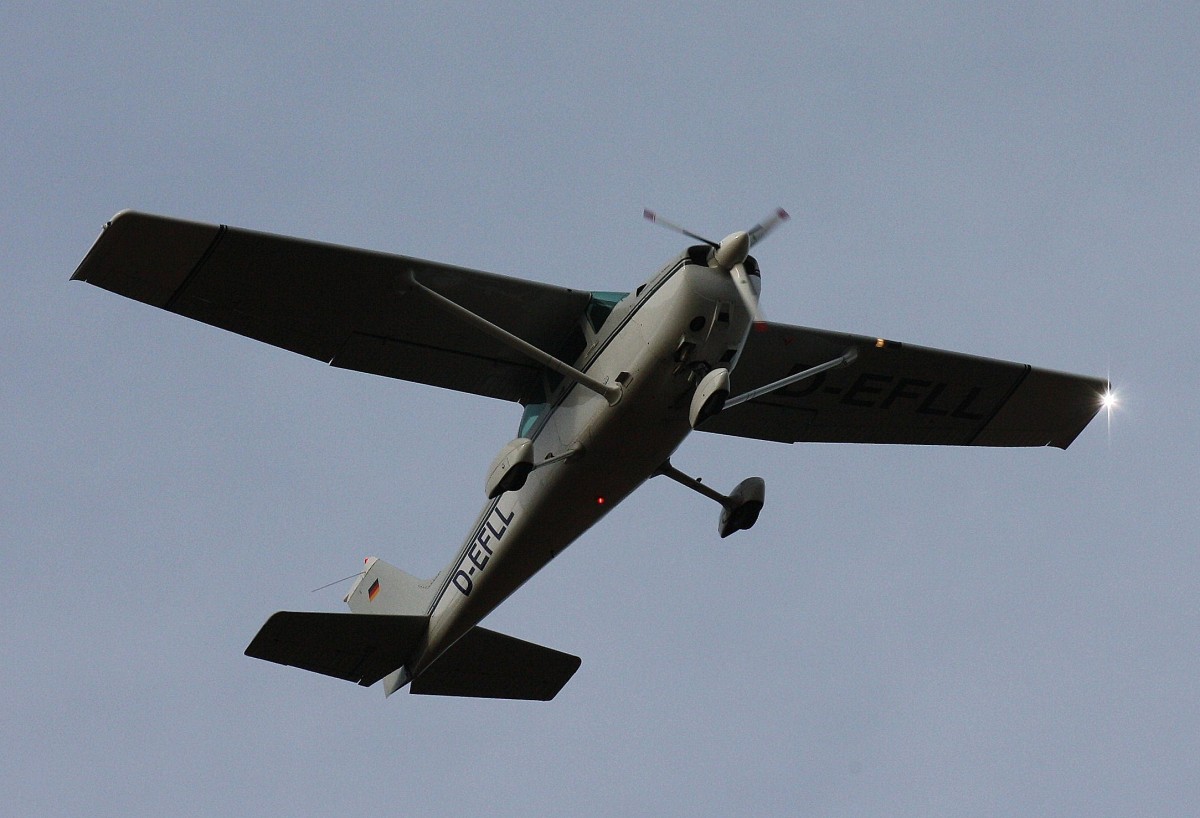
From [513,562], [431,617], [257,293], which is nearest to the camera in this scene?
[257,293]

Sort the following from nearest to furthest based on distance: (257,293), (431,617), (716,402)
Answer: (716,402) < (257,293) < (431,617)

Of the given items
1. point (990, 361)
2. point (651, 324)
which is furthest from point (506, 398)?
point (990, 361)

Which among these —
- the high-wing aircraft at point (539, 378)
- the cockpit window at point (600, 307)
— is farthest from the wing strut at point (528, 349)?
the cockpit window at point (600, 307)

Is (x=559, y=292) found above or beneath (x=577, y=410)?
above

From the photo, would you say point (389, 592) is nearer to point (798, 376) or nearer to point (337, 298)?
point (337, 298)

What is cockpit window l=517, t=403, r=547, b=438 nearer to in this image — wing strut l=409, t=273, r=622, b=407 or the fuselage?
the fuselage

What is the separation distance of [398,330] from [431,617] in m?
3.94

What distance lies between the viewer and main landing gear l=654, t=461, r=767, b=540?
18.1 metres

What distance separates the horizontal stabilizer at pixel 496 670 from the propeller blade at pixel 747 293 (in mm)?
6330

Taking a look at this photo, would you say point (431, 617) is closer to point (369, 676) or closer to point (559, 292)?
point (369, 676)

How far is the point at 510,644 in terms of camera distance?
20.4m

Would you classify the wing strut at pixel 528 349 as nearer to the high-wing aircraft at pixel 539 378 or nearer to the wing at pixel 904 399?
the high-wing aircraft at pixel 539 378

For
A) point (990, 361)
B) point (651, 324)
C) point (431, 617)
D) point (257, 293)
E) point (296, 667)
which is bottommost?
point (296, 667)

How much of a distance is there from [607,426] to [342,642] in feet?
15.7
